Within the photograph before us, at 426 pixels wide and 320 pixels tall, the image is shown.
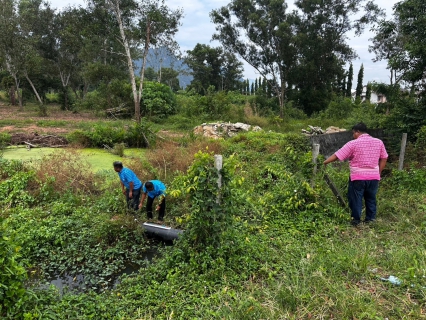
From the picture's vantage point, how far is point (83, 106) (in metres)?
22.2

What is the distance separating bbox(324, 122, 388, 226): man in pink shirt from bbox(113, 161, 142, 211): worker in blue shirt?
10.4 ft

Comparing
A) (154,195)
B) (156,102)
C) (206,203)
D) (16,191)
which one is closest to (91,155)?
(16,191)

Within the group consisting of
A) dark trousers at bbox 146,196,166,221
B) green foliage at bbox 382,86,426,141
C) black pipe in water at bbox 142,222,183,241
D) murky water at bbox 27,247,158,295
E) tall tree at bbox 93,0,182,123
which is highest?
tall tree at bbox 93,0,182,123

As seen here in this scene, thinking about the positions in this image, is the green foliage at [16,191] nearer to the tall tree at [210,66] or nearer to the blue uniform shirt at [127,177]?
the blue uniform shirt at [127,177]

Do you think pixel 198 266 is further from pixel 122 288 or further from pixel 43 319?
pixel 43 319

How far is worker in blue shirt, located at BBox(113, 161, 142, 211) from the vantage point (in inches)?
194

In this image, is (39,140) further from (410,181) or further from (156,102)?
(410,181)

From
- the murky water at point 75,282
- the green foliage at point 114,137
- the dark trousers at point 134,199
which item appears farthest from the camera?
the green foliage at point 114,137

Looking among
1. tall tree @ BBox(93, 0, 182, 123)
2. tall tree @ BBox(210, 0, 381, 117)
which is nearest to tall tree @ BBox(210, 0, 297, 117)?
tall tree @ BBox(210, 0, 381, 117)

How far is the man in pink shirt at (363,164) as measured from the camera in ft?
13.4

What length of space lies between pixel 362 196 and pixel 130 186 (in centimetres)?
365

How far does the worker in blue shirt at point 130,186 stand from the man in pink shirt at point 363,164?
317 cm

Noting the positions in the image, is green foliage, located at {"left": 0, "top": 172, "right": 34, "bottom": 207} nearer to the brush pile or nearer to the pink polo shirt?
the brush pile

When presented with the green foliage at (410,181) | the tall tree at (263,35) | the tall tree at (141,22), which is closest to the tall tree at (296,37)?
the tall tree at (263,35)
